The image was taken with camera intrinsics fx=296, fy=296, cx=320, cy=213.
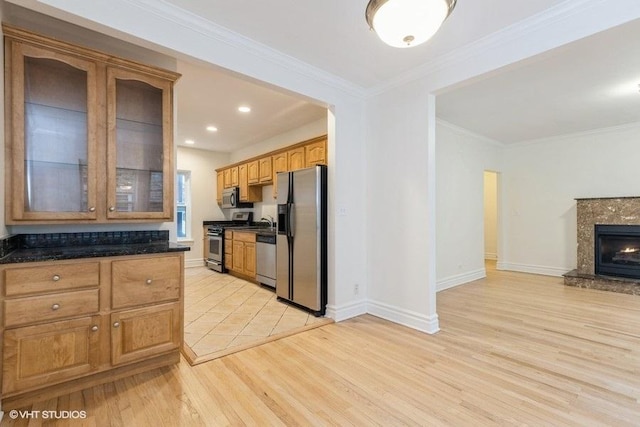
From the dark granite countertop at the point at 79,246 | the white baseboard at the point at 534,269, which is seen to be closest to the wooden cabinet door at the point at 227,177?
the dark granite countertop at the point at 79,246

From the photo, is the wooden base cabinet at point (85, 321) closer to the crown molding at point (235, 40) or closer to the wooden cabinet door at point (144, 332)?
the wooden cabinet door at point (144, 332)

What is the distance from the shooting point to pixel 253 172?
5.86m

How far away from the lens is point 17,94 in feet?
6.21

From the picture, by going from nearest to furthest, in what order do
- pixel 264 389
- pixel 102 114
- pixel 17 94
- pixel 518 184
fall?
pixel 17 94, pixel 264 389, pixel 102 114, pixel 518 184

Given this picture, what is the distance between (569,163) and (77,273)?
23.9 feet

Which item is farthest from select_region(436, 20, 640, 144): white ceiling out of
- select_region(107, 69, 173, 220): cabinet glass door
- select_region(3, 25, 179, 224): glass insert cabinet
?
select_region(3, 25, 179, 224): glass insert cabinet

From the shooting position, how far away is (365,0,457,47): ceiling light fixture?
61.2 inches

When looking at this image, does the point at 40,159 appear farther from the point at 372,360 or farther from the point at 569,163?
the point at 569,163

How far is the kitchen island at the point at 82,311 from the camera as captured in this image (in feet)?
5.74

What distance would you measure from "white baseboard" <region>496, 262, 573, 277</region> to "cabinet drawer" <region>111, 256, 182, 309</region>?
645cm

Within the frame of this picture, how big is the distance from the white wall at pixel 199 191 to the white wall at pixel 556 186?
652 cm

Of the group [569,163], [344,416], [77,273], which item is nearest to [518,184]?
[569,163]

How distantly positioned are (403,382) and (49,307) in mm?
2373

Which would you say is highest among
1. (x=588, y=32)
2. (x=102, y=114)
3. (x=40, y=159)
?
(x=588, y=32)
